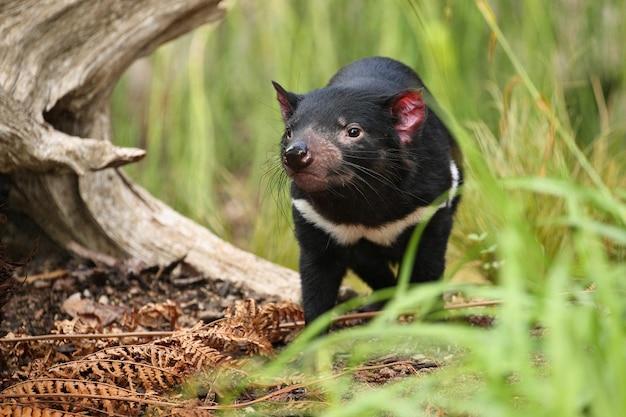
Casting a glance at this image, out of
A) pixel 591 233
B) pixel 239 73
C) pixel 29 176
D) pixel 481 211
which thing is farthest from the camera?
pixel 239 73

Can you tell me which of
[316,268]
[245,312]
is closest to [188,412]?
[245,312]

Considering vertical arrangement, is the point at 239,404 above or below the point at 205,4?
below

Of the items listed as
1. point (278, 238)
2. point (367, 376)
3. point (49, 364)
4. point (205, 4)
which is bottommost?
point (278, 238)

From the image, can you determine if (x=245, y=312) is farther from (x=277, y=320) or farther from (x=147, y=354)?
(x=147, y=354)

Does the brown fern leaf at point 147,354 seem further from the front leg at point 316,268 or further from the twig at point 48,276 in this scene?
the twig at point 48,276

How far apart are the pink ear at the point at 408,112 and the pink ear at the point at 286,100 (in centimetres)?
33

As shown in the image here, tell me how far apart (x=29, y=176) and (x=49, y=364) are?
1268 millimetres

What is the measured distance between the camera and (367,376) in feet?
8.51

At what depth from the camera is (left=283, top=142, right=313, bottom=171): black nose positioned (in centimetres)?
270

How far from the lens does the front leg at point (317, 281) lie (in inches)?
129

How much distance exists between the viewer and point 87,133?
394 centimetres

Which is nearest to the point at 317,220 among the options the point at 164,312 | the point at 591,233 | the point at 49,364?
the point at 164,312

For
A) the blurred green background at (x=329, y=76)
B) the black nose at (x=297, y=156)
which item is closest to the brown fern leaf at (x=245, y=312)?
the black nose at (x=297, y=156)

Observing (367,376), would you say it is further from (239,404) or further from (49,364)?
(49,364)
